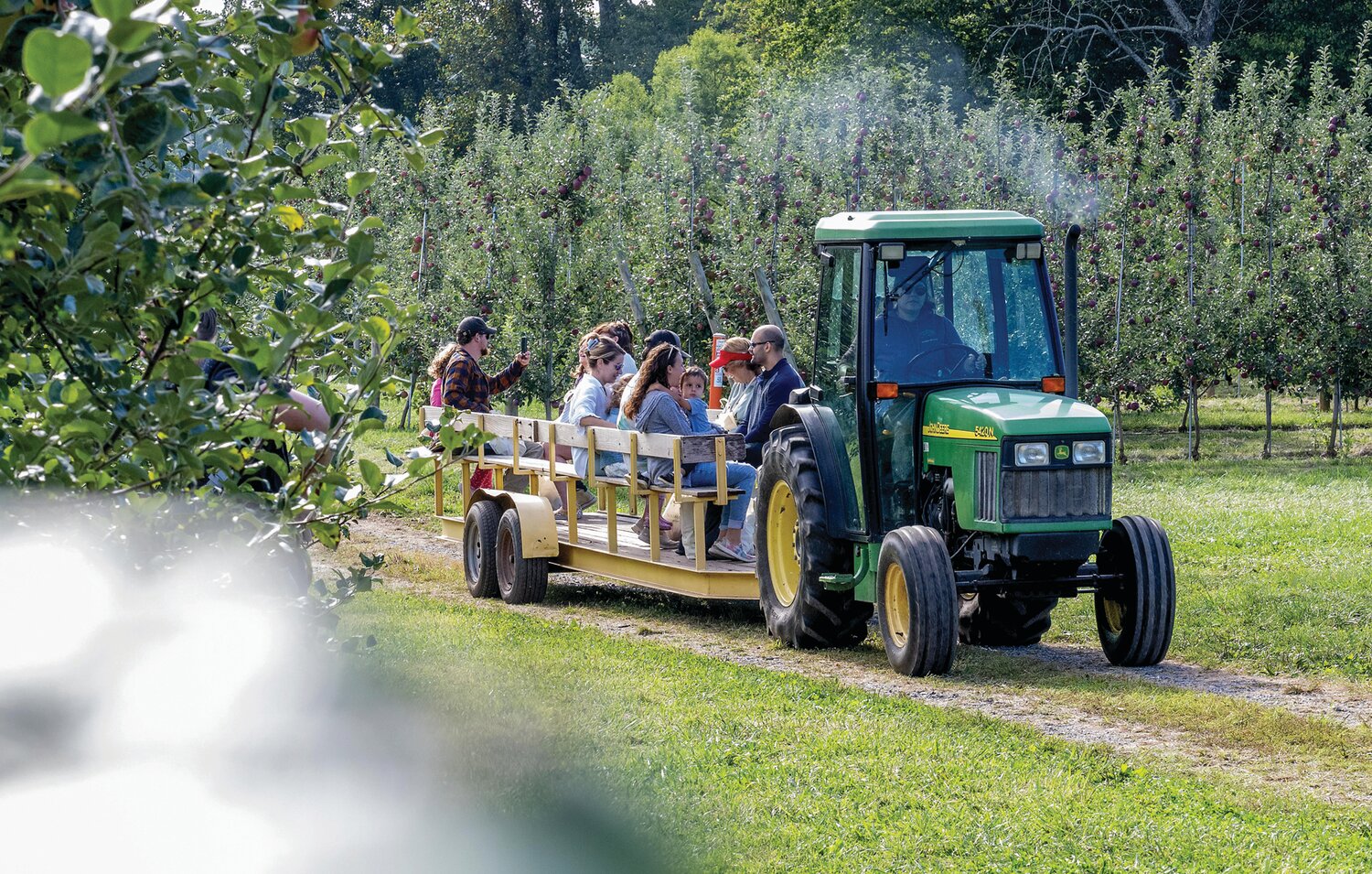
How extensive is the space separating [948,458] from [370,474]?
557 cm

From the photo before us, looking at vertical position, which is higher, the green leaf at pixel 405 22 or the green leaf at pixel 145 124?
the green leaf at pixel 405 22

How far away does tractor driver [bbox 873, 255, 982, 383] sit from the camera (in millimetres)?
8625

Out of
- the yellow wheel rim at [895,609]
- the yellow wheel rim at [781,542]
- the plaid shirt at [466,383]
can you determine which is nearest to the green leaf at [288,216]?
the yellow wheel rim at [895,609]

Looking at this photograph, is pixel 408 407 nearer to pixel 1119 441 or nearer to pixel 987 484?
pixel 1119 441

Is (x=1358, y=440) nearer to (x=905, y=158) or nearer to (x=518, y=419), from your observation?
(x=905, y=158)

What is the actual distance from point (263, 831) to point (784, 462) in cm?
596

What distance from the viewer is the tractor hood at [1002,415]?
8.00 metres

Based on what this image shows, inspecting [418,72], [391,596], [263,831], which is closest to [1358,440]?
[391,596]

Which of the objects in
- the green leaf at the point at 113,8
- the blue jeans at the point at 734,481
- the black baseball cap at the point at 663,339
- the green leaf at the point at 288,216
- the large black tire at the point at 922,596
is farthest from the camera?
the black baseball cap at the point at 663,339

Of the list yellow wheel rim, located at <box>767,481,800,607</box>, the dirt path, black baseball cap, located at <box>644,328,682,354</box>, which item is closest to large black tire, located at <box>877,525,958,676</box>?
the dirt path

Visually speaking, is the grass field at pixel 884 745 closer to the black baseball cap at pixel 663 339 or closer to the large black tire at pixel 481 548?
the large black tire at pixel 481 548

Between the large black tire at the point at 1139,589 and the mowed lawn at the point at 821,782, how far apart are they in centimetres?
162

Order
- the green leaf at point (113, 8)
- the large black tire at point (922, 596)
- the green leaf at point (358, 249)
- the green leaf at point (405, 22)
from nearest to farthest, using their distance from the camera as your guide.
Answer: the green leaf at point (113, 8)
the green leaf at point (358, 249)
the green leaf at point (405, 22)
the large black tire at point (922, 596)

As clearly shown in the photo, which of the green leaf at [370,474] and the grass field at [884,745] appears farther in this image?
the grass field at [884,745]
